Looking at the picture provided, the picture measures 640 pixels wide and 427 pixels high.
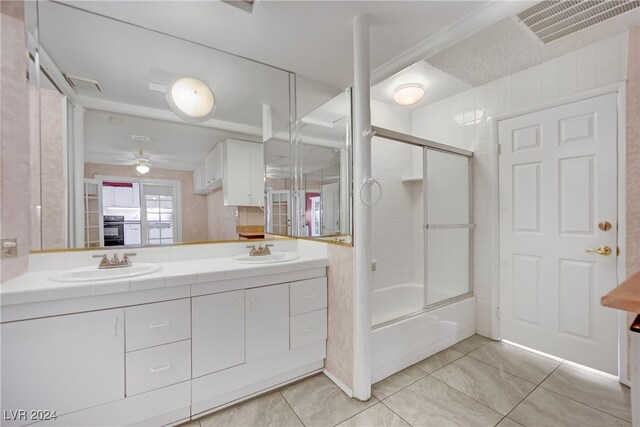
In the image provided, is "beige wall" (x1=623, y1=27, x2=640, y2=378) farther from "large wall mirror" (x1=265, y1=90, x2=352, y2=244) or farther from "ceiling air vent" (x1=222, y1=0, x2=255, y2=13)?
"ceiling air vent" (x1=222, y1=0, x2=255, y2=13)

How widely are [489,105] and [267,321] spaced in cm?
282

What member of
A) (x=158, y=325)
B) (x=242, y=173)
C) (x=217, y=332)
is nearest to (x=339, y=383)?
Result: (x=217, y=332)

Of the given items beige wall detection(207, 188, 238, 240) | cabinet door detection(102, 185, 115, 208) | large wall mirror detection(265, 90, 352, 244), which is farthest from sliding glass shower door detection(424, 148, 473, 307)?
cabinet door detection(102, 185, 115, 208)

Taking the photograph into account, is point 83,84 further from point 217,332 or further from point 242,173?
point 217,332

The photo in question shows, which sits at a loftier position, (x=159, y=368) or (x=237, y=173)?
(x=237, y=173)

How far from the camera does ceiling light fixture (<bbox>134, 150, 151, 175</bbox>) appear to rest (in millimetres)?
1800

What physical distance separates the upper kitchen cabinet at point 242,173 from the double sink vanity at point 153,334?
0.52 metres

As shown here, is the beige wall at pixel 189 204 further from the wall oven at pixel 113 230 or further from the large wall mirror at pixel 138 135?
the wall oven at pixel 113 230

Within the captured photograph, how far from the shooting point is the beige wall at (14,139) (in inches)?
54.2

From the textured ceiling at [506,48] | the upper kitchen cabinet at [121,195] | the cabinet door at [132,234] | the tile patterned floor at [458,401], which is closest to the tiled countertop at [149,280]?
the cabinet door at [132,234]

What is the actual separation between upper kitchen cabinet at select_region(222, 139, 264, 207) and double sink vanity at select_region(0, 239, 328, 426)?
52 cm

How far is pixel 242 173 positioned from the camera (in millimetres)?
2283

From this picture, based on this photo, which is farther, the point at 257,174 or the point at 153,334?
the point at 257,174

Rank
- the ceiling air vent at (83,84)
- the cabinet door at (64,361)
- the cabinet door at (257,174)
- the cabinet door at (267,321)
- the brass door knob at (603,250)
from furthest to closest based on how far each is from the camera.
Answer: the cabinet door at (257,174) < the brass door knob at (603,250) < the cabinet door at (267,321) < the ceiling air vent at (83,84) < the cabinet door at (64,361)
